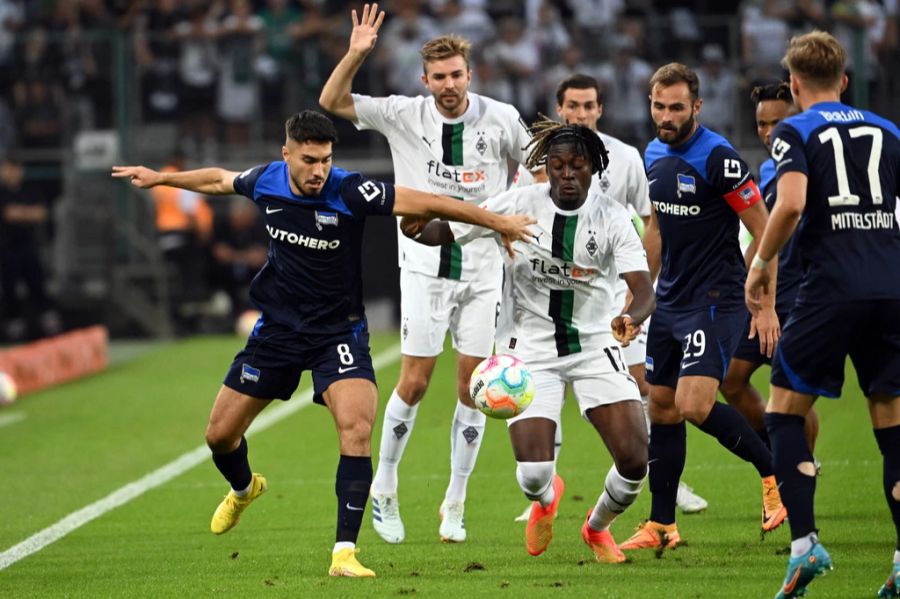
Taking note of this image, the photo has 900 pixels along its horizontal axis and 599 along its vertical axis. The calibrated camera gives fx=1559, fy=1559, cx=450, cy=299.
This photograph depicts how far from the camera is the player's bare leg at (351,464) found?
7.33 metres

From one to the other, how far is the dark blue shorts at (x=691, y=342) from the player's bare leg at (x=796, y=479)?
1559 mm

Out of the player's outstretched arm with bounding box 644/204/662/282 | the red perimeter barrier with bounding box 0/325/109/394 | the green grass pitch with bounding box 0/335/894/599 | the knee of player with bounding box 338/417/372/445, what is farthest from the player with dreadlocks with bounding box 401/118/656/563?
the red perimeter barrier with bounding box 0/325/109/394

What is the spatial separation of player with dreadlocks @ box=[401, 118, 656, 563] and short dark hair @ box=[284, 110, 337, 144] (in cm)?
59

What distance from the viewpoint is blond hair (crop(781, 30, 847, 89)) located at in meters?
6.25

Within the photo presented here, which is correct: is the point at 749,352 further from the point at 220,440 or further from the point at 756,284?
the point at 220,440

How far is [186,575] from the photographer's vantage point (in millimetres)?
7531

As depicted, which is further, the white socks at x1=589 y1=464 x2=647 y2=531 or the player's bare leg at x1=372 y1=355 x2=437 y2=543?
the player's bare leg at x1=372 y1=355 x2=437 y2=543

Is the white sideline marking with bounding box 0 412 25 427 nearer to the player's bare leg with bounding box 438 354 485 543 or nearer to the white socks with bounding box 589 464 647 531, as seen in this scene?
the player's bare leg with bounding box 438 354 485 543

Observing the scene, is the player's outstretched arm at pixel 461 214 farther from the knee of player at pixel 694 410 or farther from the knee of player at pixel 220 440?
the knee of player at pixel 220 440

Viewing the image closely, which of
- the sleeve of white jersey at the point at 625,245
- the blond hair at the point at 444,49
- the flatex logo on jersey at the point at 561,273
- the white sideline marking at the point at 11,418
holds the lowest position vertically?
the white sideline marking at the point at 11,418

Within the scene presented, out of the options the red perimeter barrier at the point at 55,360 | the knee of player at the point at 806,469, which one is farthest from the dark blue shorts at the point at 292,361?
the red perimeter barrier at the point at 55,360

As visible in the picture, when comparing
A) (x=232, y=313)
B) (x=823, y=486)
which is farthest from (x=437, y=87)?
(x=232, y=313)

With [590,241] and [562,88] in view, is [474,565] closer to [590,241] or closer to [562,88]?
[590,241]

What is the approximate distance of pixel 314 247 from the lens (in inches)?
307
